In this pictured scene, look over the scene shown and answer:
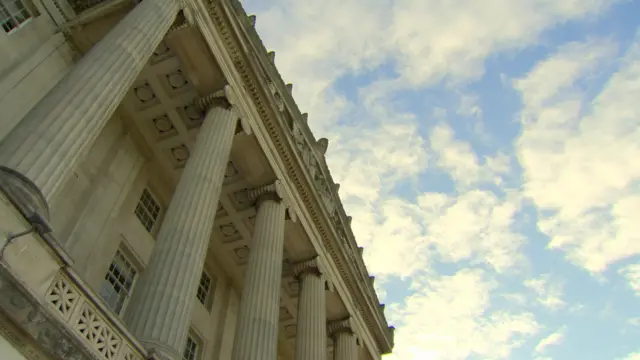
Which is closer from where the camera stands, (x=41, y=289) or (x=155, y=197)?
(x=41, y=289)

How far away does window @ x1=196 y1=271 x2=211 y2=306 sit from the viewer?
79.9ft

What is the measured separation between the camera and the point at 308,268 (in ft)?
81.3

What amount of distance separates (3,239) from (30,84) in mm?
9416

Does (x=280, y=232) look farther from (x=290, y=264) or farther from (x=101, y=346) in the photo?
(x=101, y=346)

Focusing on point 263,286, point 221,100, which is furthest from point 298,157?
point 263,286

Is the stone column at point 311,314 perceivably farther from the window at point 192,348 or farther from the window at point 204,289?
the window at point 192,348

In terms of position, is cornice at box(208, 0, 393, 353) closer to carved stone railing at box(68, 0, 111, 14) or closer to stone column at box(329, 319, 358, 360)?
stone column at box(329, 319, 358, 360)

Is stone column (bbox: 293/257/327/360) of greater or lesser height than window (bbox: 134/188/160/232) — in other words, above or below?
below

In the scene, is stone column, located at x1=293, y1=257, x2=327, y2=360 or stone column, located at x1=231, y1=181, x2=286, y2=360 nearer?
stone column, located at x1=231, y1=181, x2=286, y2=360

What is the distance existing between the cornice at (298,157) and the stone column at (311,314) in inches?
83.9

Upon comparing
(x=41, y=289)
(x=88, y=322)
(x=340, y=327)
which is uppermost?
(x=340, y=327)

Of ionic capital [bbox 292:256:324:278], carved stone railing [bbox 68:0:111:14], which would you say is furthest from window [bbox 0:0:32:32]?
ionic capital [bbox 292:256:324:278]

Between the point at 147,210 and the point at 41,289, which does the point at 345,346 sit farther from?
the point at 41,289

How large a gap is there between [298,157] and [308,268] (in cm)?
482
